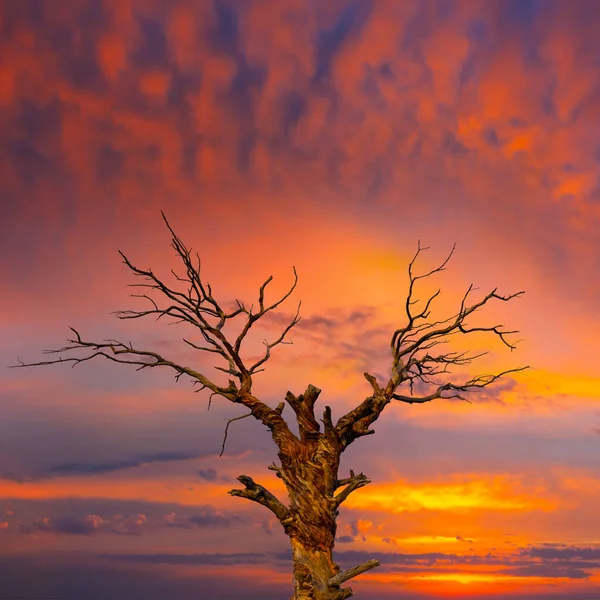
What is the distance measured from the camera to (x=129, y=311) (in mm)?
19766

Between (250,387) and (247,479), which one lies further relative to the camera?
(250,387)

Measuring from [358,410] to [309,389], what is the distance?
1.19 m

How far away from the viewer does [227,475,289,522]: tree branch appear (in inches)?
682

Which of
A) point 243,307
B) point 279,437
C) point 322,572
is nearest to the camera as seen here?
point 322,572

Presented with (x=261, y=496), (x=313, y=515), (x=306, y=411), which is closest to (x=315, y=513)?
(x=313, y=515)

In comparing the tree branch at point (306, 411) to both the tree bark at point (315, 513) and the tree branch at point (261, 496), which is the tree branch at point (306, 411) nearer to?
the tree bark at point (315, 513)

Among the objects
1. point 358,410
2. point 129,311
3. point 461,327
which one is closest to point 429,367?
point 461,327

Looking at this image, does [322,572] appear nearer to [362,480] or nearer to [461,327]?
[362,480]

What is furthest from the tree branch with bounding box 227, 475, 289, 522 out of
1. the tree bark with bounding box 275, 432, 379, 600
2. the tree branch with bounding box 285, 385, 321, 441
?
the tree branch with bounding box 285, 385, 321, 441

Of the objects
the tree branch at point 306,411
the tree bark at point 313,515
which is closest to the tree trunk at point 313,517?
the tree bark at point 313,515

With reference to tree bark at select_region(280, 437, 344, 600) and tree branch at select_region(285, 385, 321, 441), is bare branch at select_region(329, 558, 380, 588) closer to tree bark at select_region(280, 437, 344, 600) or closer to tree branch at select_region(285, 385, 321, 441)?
tree bark at select_region(280, 437, 344, 600)

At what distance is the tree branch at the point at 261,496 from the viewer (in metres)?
17.3

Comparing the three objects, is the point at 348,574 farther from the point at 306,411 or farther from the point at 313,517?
the point at 306,411

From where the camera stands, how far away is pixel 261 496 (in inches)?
685
